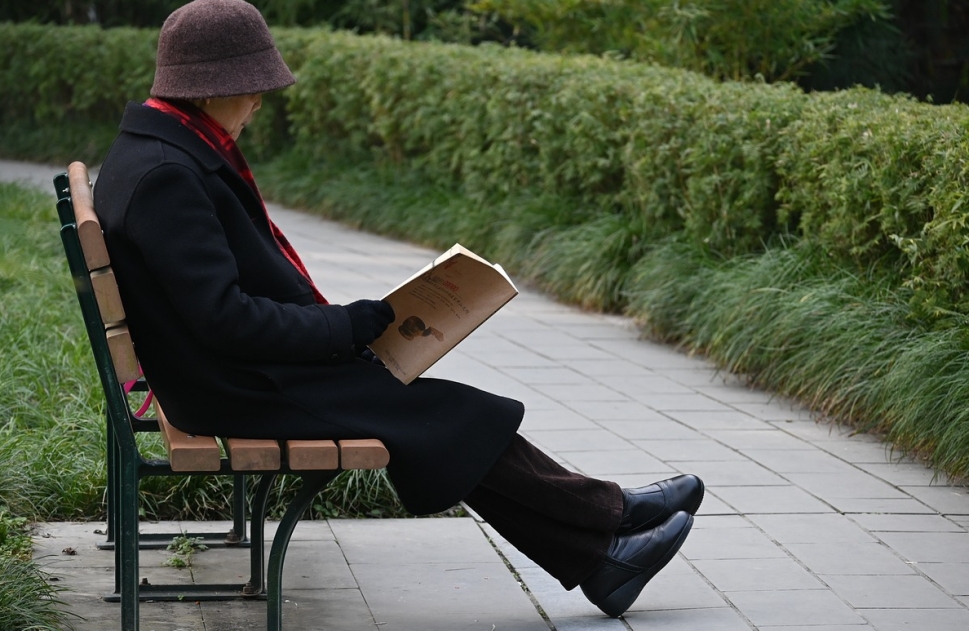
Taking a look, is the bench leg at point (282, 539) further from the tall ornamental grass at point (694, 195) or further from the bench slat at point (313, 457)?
the tall ornamental grass at point (694, 195)

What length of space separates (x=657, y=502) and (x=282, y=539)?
109 cm

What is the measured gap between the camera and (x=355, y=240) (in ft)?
37.6

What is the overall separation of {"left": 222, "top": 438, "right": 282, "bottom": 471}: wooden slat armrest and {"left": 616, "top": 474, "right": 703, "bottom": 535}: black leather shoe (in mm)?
989

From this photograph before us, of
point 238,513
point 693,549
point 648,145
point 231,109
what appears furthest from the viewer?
point 648,145

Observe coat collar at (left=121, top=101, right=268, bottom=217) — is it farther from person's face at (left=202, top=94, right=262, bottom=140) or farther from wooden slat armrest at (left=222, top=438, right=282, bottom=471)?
wooden slat armrest at (left=222, top=438, right=282, bottom=471)

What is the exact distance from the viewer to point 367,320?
3.19m

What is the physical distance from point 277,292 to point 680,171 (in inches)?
191

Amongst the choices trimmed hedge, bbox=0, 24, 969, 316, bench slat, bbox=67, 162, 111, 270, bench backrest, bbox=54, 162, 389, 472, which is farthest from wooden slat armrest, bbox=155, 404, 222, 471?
trimmed hedge, bbox=0, 24, 969, 316

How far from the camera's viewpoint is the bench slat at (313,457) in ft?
10.1

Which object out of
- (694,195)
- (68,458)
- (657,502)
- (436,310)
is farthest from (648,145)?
(436,310)

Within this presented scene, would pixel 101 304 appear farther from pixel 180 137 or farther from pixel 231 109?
pixel 231 109

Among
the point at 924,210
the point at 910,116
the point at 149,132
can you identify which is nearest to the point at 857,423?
the point at 924,210

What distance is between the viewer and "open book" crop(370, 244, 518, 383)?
3.23 meters

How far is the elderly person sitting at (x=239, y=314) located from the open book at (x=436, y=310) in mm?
65
